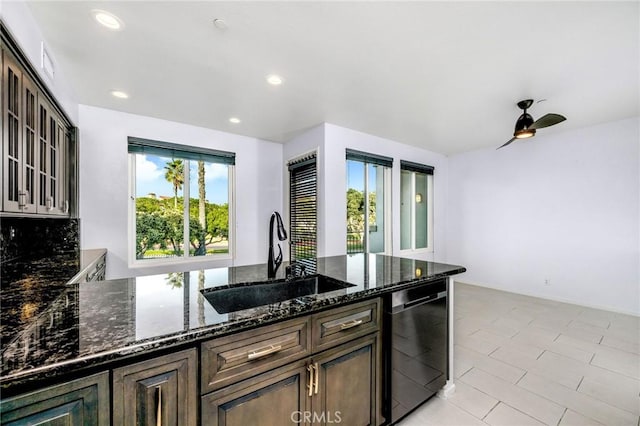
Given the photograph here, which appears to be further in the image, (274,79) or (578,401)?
(274,79)

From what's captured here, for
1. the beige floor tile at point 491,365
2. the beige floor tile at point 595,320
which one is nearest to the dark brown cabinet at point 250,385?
the beige floor tile at point 491,365

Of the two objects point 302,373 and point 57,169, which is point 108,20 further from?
point 302,373

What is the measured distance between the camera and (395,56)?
2.24 meters

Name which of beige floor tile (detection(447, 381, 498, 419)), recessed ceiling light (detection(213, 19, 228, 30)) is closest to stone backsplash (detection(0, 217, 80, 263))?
recessed ceiling light (detection(213, 19, 228, 30))

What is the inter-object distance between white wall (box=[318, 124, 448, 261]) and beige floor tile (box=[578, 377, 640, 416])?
8.72 feet

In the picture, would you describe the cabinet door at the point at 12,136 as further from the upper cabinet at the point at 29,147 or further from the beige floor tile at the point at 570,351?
the beige floor tile at the point at 570,351

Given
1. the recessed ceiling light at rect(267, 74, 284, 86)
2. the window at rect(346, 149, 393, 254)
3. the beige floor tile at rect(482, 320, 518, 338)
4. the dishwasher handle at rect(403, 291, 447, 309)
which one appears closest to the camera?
the dishwasher handle at rect(403, 291, 447, 309)

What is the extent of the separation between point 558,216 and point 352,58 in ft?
14.2

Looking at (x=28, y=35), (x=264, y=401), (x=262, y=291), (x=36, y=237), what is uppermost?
(x=28, y=35)

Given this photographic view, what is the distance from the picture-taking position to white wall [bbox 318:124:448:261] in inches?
148

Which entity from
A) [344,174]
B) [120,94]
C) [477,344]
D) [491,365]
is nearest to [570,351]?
[477,344]

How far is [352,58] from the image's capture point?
2270mm

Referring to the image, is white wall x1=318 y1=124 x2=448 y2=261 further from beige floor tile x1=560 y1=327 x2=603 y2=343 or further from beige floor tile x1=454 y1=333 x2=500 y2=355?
beige floor tile x1=560 y1=327 x2=603 y2=343

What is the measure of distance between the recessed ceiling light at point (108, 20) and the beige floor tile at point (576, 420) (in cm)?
401
